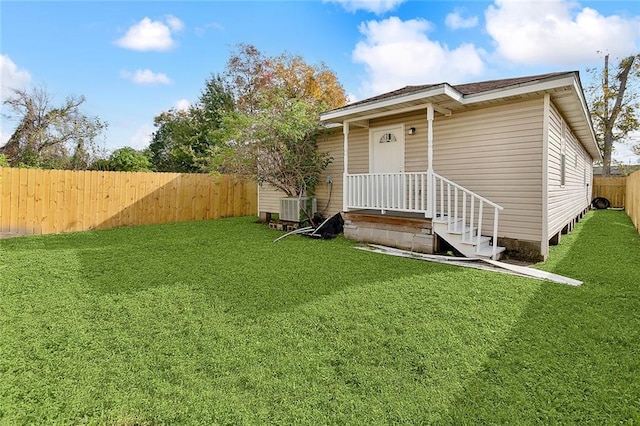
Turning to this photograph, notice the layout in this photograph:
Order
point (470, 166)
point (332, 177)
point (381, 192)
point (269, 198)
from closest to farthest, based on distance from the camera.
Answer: point (470, 166)
point (381, 192)
point (332, 177)
point (269, 198)

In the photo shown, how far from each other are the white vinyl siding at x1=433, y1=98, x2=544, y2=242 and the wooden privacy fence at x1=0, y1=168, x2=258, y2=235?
7.87 metres

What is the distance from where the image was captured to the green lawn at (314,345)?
1898 millimetres

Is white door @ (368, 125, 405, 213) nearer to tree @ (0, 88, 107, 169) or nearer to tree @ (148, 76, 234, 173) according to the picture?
tree @ (0, 88, 107, 169)

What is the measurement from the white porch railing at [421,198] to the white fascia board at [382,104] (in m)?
1.31

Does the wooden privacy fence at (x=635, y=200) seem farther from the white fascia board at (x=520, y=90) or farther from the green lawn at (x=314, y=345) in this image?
the white fascia board at (x=520, y=90)

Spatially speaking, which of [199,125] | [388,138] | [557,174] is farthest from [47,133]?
[557,174]

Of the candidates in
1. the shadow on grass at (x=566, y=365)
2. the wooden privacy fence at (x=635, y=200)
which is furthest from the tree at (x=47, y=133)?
the wooden privacy fence at (x=635, y=200)

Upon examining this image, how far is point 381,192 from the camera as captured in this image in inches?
260

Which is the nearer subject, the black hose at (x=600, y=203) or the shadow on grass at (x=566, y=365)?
the shadow on grass at (x=566, y=365)

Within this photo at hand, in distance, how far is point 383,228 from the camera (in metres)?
6.51

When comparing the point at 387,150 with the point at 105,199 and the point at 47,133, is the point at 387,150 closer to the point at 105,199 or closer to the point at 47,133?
the point at 105,199

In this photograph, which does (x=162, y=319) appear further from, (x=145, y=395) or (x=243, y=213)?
(x=243, y=213)

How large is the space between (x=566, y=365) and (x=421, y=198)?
390 cm

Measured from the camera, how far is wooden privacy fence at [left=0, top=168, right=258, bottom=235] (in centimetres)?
745
